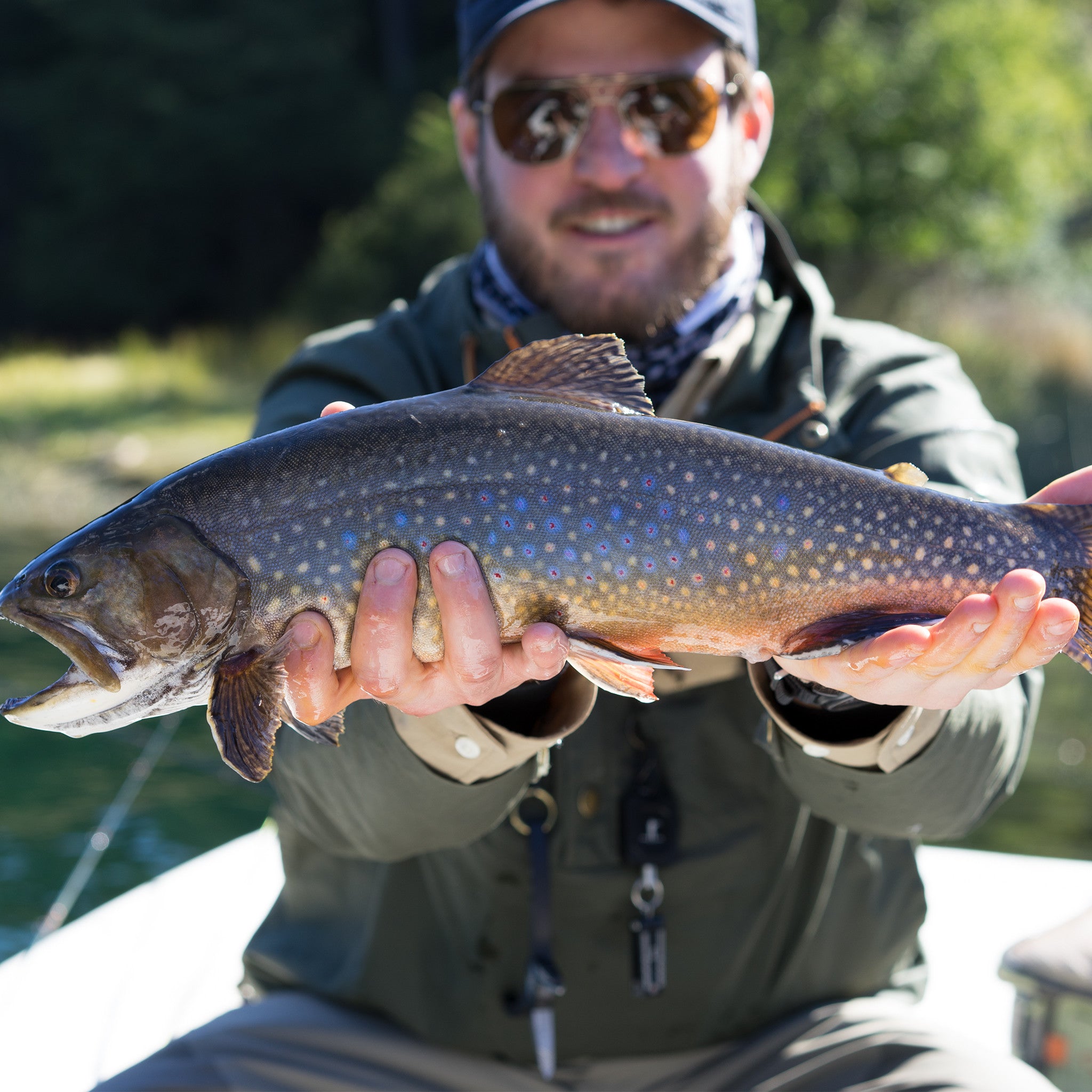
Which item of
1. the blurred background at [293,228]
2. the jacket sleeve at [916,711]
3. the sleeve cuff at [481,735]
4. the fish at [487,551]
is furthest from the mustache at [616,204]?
the blurred background at [293,228]

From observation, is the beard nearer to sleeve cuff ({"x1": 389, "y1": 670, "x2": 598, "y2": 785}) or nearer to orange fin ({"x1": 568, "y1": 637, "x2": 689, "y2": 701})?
sleeve cuff ({"x1": 389, "y1": 670, "x2": 598, "y2": 785})

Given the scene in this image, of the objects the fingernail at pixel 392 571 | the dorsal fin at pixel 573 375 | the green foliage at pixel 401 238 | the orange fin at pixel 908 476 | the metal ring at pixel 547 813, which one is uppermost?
the green foliage at pixel 401 238

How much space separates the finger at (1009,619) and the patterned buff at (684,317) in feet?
4.55

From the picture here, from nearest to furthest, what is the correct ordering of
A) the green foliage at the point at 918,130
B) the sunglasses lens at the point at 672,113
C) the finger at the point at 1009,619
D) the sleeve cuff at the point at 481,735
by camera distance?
1. the finger at the point at 1009,619
2. the sleeve cuff at the point at 481,735
3. the sunglasses lens at the point at 672,113
4. the green foliage at the point at 918,130

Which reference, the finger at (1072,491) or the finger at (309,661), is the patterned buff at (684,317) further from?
the finger at (309,661)

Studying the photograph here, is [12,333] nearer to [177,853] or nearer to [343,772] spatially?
[177,853]

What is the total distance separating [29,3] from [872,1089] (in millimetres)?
38461

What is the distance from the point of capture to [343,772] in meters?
2.91

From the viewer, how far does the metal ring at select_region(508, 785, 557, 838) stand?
10.6 ft

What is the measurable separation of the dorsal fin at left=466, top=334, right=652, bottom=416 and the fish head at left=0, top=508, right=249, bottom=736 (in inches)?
24.7

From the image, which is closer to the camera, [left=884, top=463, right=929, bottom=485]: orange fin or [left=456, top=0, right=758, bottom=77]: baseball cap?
[left=884, top=463, right=929, bottom=485]: orange fin

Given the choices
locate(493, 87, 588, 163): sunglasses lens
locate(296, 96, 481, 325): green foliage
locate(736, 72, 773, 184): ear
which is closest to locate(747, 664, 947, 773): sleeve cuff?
locate(493, 87, 588, 163): sunglasses lens

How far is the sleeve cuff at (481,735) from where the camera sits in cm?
267

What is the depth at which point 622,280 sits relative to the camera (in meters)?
3.59
